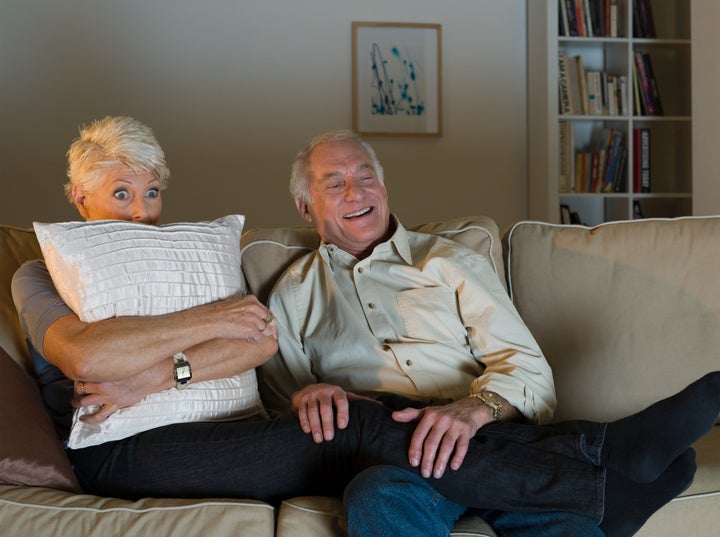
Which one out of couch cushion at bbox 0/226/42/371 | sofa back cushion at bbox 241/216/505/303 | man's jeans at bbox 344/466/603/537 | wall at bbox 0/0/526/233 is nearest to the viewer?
man's jeans at bbox 344/466/603/537

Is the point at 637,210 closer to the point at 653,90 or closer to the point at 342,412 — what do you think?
the point at 653,90

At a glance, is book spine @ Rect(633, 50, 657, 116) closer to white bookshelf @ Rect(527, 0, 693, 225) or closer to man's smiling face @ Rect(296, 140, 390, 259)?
white bookshelf @ Rect(527, 0, 693, 225)

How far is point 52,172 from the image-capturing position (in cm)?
412

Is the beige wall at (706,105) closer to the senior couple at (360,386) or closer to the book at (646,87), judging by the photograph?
the book at (646,87)

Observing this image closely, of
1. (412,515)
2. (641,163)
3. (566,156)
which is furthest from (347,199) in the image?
(641,163)

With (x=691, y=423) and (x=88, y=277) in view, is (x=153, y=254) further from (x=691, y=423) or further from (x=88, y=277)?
(x=691, y=423)

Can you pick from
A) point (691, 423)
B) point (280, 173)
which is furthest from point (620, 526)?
point (280, 173)

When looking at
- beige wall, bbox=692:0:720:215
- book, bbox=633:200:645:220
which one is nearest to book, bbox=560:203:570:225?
book, bbox=633:200:645:220

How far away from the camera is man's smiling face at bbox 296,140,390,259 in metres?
2.11

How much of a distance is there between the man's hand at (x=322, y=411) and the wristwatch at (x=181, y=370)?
22cm

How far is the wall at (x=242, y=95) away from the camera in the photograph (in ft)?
13.5

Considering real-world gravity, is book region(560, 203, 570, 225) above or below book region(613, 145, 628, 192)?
below

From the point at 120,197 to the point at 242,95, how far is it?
235 cm

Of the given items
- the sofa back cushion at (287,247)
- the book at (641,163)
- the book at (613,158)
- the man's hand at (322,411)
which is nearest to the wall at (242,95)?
the book at (613,158)
